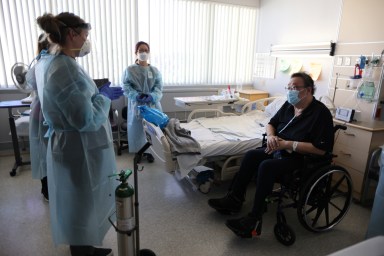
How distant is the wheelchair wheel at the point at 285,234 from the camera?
1819mm

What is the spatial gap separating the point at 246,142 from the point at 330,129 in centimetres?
75

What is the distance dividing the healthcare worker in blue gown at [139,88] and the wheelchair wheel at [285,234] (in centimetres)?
189

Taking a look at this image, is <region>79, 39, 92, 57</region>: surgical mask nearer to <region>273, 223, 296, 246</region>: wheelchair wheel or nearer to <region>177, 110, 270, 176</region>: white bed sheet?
<region>177, 110, 270, 176</region>: white bed sheet

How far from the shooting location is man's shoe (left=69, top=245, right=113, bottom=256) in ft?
5.08

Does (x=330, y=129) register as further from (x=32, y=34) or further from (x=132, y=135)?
(x=32, y=34)

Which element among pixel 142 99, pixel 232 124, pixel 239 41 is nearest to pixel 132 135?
pixel 142 99

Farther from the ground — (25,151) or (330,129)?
(330,129)

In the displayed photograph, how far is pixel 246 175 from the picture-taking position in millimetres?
2016

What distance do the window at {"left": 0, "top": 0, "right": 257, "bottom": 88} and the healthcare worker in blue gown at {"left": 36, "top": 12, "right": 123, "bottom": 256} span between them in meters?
2.40

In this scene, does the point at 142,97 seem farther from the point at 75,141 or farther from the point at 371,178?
the point at 371,178

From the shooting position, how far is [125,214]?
1.22m

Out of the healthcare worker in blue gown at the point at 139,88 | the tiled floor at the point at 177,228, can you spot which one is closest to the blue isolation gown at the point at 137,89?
the healthcare worker in blue gown at the point at 139,88

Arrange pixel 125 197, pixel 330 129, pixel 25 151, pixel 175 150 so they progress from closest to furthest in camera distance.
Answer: pixel 125 197, pixel 330 129, pixel 175 150, pixel 25 151

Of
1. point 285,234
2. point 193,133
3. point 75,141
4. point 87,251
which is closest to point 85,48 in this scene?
point 75,141
